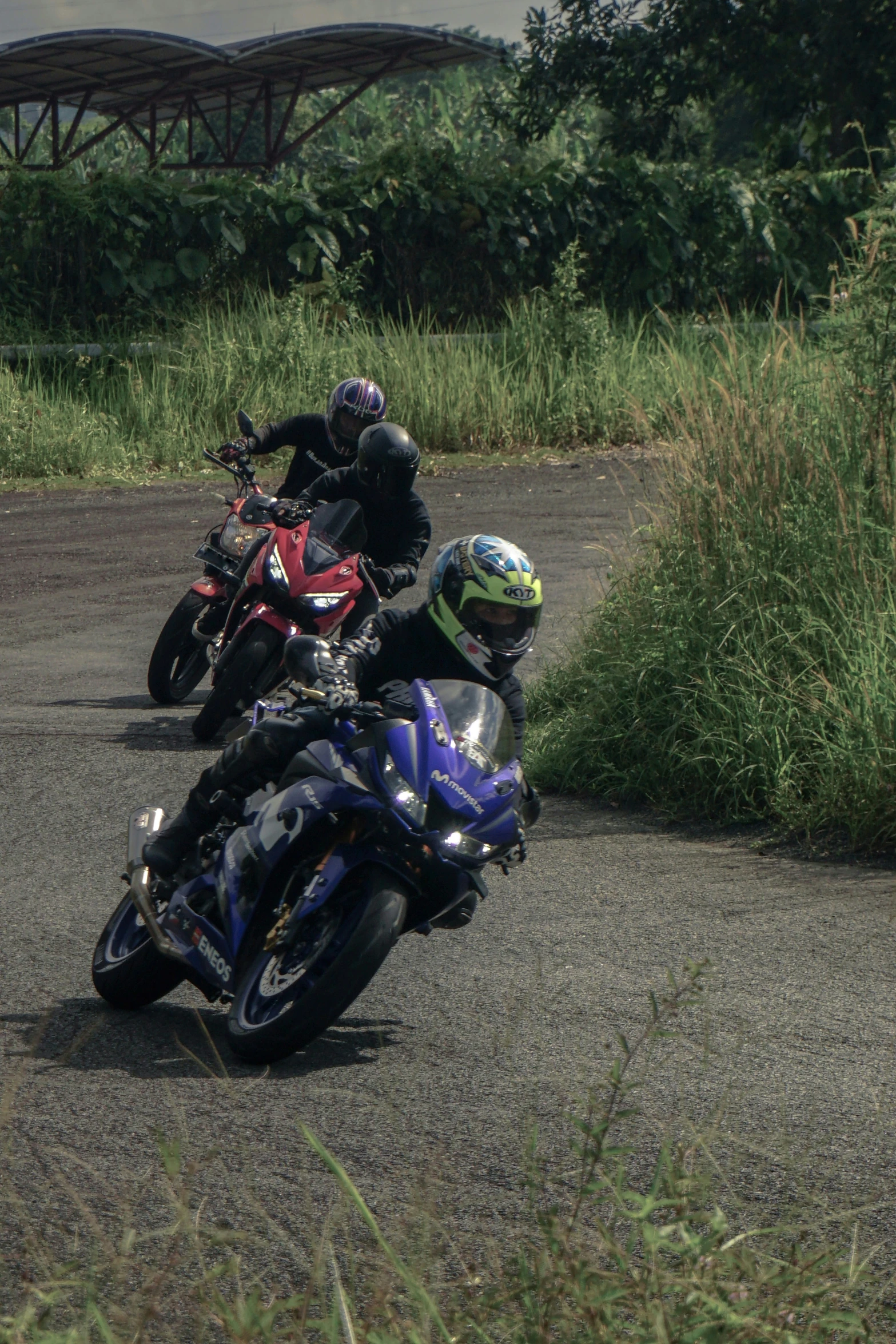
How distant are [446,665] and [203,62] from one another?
27.8 meters

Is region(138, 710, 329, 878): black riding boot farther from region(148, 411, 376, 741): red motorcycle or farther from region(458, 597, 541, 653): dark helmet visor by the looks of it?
region(148, 411, 376, 741): red motorcycle

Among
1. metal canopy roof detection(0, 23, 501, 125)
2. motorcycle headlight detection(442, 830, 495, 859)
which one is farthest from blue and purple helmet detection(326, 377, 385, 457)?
metal canopy roof detection(0, 23, 501, 125)

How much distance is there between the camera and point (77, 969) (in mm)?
5609

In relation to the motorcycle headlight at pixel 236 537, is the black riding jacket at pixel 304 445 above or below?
above

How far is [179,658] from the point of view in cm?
991

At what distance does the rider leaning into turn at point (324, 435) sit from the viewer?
9.90 m

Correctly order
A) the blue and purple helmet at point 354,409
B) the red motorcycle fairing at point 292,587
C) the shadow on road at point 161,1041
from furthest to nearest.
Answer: the blue and purple helmet at point 354,409 → the red motorcycle fairing at point 292,587 → the shadow on road at point 161,1041

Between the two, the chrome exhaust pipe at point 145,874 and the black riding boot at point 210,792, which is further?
the black riding boot at point 210,792

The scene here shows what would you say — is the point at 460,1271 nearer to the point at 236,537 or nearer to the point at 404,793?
the point at 404,793

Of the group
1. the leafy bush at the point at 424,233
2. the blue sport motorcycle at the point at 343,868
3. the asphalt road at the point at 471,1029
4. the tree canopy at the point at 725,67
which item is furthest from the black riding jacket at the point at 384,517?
the tree canopy at the point at 725,67

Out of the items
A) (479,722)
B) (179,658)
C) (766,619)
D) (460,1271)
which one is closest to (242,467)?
(179,658)

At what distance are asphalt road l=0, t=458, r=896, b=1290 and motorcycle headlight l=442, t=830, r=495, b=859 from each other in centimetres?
65

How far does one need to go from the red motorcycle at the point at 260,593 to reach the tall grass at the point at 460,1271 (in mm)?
4744

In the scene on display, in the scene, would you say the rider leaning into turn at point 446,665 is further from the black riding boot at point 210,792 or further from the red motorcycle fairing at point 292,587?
the red motorcycle fairing at point 292,587
